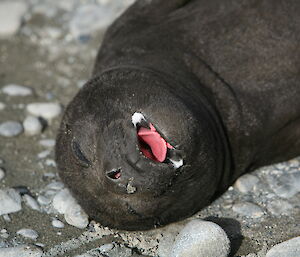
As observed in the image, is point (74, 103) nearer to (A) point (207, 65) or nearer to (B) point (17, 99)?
(A) point (207, 65)

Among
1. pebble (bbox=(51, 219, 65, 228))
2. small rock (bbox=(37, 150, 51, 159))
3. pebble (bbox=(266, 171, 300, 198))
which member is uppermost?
pebble (bbox=(51, 219, 65, 228))

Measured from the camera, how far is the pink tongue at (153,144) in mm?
3715

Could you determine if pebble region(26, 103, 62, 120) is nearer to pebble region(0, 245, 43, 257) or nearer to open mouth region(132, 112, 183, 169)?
pebble region(0, 245, 43, 257)

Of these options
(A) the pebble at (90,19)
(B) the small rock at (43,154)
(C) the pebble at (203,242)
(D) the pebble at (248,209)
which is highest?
(C) the pebble at (203,242)

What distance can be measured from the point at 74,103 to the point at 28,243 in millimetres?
787

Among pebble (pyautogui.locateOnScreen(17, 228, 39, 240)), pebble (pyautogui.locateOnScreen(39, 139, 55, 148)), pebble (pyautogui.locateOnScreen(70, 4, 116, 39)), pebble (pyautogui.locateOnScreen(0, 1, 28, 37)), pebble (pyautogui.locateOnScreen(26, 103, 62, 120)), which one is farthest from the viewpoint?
pebble (pyautogui.locateOnScreen(0, 1, 28, 37))

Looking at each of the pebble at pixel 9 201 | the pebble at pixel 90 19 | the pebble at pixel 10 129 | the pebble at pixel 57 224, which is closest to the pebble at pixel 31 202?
the pebble at pixel 9 201

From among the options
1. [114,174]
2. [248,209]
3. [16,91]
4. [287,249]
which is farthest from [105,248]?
[16,91]

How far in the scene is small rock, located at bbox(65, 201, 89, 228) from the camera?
13.9ft

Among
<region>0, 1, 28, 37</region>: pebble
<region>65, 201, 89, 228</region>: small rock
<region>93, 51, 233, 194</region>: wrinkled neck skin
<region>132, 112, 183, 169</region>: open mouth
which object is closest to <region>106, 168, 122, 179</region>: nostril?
<region>132, 112, 183, 169</region>: open mouth

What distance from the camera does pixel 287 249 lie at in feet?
12.7

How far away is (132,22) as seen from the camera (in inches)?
196

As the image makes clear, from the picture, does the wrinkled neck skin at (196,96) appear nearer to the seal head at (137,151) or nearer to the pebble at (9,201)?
the seal head at (137,151)

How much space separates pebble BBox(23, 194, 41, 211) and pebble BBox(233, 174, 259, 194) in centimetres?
115
